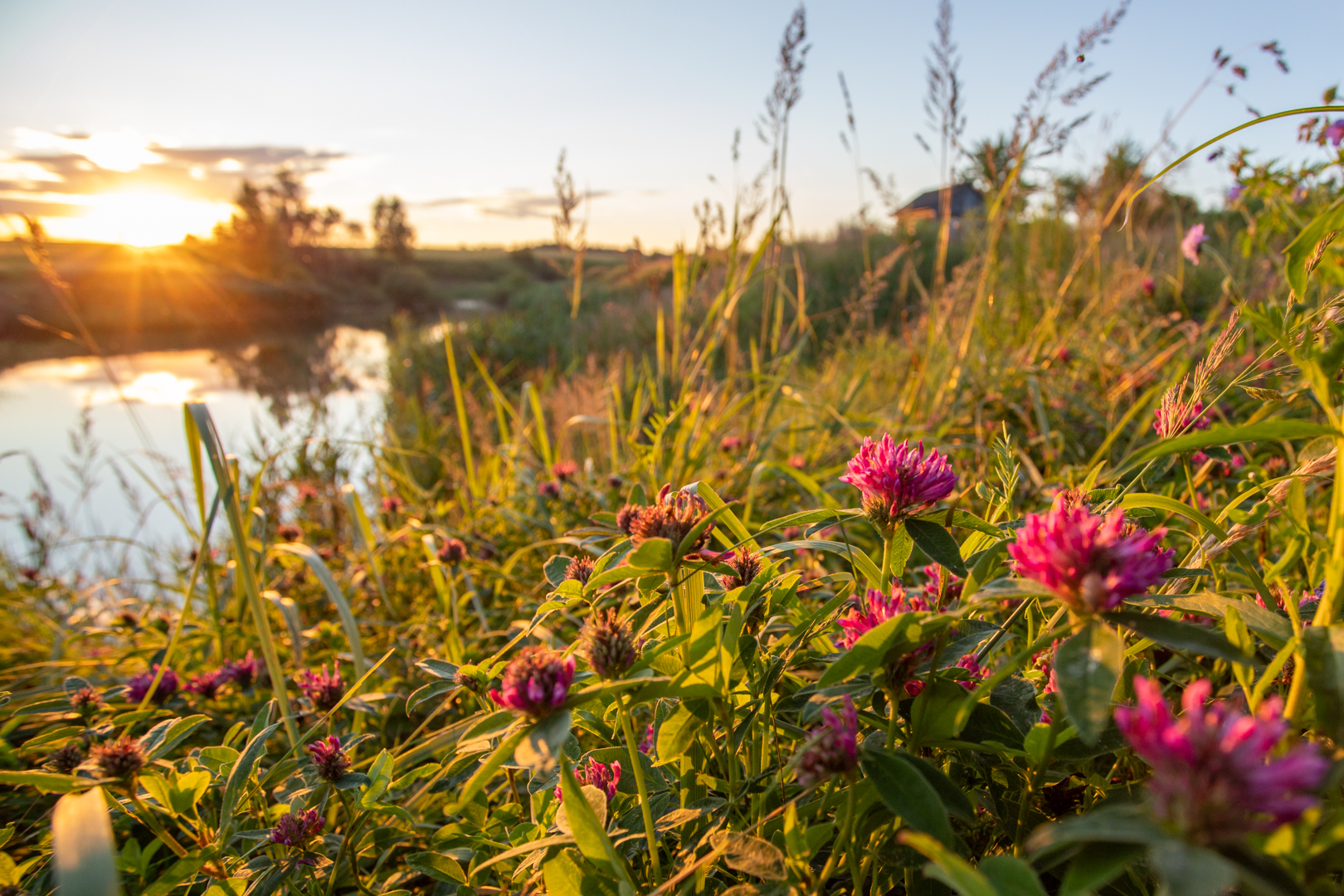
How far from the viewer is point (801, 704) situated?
60 cm

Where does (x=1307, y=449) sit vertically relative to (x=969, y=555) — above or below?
above

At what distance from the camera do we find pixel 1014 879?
37cm

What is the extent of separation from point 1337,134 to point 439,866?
8.31ft

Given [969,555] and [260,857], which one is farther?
[260,857]

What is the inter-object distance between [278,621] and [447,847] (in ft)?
4.41

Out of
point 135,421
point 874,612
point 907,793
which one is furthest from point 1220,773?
point 135,421

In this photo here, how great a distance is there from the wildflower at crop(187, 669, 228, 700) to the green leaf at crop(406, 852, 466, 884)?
80 cm

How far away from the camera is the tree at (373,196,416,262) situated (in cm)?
2866

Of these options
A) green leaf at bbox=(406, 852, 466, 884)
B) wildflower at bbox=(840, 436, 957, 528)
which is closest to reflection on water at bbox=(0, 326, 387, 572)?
green leaf at bbox=(406, 852, 466, 884)

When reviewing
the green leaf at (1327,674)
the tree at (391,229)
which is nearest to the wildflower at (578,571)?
the green leaf at (1327,674)

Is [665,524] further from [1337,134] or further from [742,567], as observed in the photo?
[1337,134]

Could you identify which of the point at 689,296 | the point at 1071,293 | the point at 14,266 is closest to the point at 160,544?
the point at 689,296

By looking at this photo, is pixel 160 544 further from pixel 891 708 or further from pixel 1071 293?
pixel 1071 293

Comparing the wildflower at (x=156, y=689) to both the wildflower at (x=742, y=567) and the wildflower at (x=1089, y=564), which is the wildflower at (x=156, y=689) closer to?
the wildflower at (x=742, y=567)
